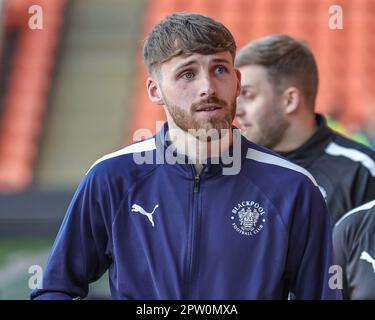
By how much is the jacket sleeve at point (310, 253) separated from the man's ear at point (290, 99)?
3.47 ft

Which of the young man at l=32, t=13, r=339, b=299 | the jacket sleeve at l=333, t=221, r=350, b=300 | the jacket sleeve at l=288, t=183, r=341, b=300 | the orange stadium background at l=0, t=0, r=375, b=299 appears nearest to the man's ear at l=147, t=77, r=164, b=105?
the young man at l=32, t=13, r=339, b=299

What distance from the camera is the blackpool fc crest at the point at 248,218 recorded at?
1.86 meters

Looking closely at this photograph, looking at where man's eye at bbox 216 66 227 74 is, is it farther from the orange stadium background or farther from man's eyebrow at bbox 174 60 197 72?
the orange stadium background

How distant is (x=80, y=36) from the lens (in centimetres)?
839

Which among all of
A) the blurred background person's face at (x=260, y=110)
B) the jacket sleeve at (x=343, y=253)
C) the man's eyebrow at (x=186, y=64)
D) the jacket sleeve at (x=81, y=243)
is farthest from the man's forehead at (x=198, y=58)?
the blurred background person's face at (x=260, y=110)

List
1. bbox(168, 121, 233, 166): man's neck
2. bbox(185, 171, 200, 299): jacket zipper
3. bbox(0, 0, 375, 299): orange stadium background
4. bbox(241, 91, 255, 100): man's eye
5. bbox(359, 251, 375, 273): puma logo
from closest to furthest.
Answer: bbox(185, 171, 200, 299): jacket zipper, bbox(168, 121, 233, 166): man's neck, bbox(359, 251, 375, 273): puma logo, bbox(241, 91, 255, 100): man's eye, bbox(0, 0, 375, 299): orange stadium background

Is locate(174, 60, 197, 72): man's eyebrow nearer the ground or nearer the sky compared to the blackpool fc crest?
nearer the sky

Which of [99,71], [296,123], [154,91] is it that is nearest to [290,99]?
[296,123]

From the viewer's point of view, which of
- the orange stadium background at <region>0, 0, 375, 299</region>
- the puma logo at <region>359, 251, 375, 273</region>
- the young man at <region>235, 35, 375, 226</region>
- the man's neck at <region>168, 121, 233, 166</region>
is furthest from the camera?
the orange stadium background at <region>0, 0, 375, 299</region>

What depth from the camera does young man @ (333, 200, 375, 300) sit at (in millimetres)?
2332

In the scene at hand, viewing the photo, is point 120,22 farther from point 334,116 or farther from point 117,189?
point 117,189

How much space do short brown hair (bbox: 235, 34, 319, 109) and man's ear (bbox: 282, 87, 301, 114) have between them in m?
0.02

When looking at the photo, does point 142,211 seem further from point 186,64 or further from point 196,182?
point 186,64
